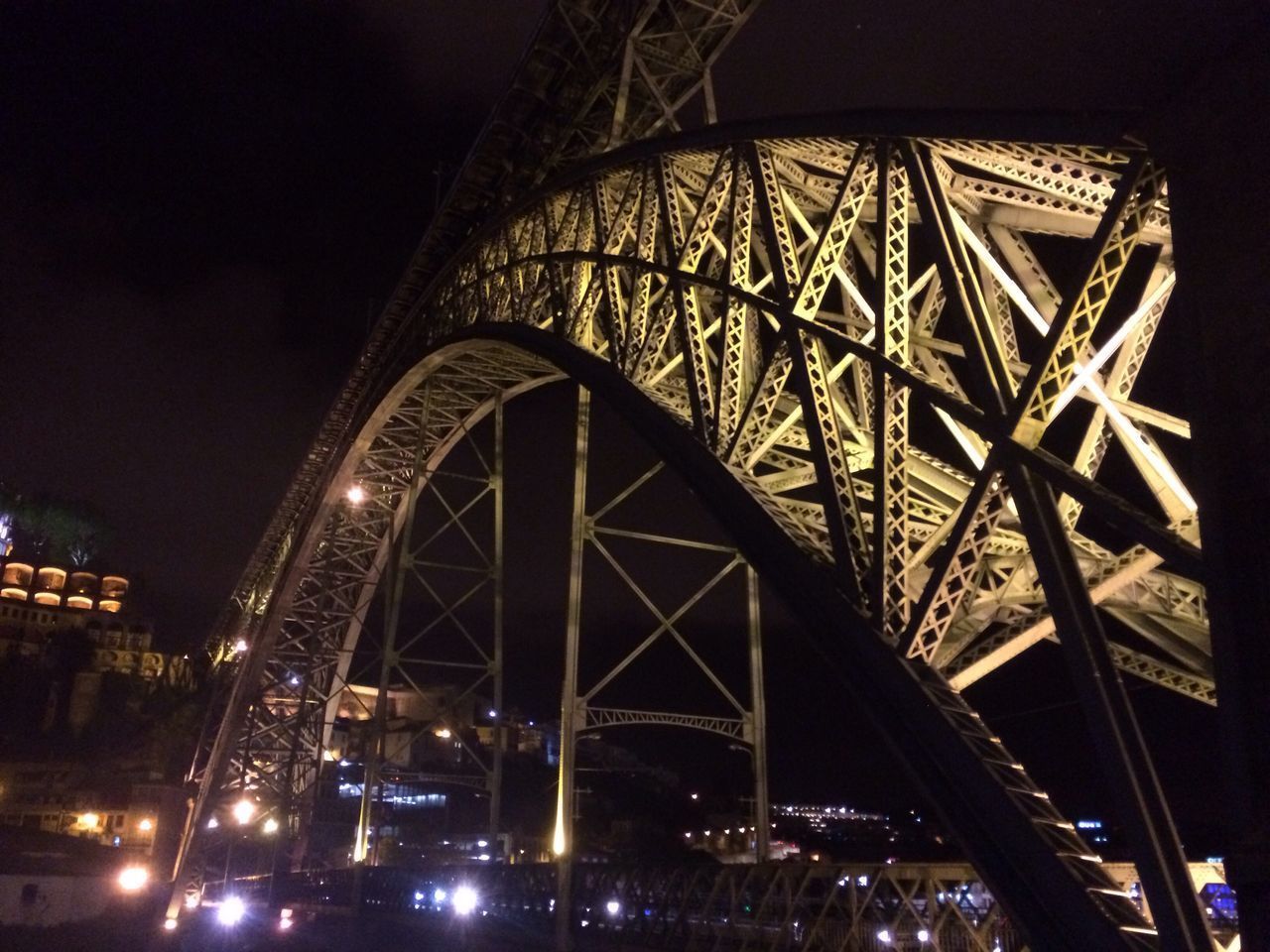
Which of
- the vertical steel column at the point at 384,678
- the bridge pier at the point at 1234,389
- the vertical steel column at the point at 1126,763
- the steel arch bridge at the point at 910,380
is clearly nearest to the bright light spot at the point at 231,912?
the vertical steel column at the point at 384,678

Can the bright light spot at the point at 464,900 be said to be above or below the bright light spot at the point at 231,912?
above

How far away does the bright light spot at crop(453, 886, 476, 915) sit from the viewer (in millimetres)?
18000

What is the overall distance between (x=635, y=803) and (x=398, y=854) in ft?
99.4

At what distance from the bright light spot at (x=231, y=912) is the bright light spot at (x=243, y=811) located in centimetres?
435

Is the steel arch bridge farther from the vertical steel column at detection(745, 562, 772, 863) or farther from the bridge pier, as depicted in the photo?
the vertical steel column at detection(745, 562, 772, 863)

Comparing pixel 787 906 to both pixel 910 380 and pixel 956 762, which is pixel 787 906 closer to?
pixel 956 762

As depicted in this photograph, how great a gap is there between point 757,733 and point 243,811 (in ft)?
92.4

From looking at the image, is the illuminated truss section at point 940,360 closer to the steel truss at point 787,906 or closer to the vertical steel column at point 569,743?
the steel truss at point 787,906

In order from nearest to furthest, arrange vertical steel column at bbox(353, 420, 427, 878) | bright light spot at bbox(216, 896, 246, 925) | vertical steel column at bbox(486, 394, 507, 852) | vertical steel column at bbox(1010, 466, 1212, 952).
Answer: vertical steel column at bbox(1010, 466, 1212, 952)
vertical steel column at bbox(486, 394, 507, 852)
vertical steel column at bbox(353, 420, 427, 878)
bright light spot at bbox(216, 896, 246, 925)

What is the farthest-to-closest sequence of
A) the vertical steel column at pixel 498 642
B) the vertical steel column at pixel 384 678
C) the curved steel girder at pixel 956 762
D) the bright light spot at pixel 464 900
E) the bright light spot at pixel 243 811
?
1. the bright light spot at pixel 243 811
2. the vertical steel column at pixel 384 678
3. the vertical steel column at pixel 498 642
4. the bright light spot at pixel 464 900
5. the curved steel girder at pixel 956 762

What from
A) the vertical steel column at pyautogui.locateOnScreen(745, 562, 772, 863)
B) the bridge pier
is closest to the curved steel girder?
the bridge pier

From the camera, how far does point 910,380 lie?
21.2ft

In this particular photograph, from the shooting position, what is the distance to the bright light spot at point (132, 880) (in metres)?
36.7

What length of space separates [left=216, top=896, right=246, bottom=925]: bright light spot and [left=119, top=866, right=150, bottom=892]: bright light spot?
7.52 meters
